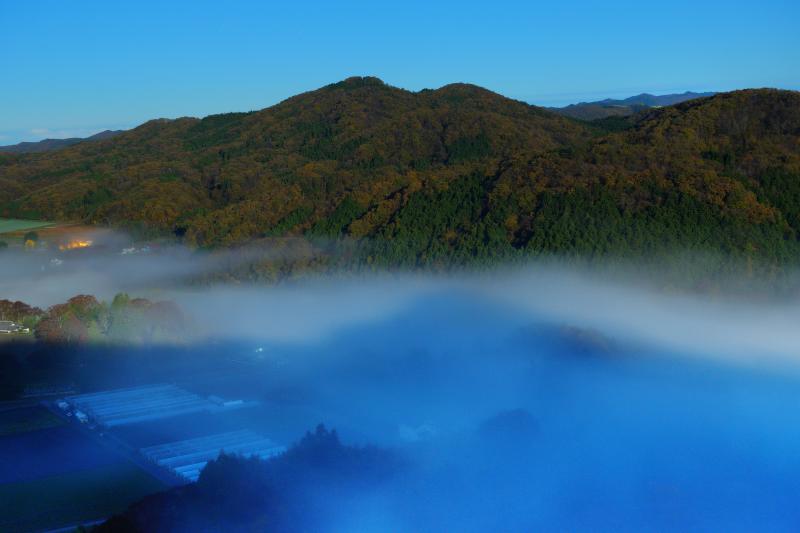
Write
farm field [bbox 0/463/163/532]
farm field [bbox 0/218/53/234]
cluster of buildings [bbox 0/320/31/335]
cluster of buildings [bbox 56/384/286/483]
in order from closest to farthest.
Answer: farm field [bbox 0/463/163/532], cluster of buildings [bbox 56/384/286/483], cluster of buildings [bbox 0/320/31/335], farm field [bbox 0/218/53/234]

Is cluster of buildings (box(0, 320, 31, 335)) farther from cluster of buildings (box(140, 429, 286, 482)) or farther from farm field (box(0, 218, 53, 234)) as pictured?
farm field (box(0, 218, 53, 234))

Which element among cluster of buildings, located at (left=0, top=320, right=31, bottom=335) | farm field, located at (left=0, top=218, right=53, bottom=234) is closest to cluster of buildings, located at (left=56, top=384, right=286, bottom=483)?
cluster of buildings, located at (left=0, top=320, right=31, bottom=335)

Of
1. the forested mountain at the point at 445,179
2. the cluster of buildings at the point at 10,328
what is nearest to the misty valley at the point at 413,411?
the cluster of buildings at the point at 10,328

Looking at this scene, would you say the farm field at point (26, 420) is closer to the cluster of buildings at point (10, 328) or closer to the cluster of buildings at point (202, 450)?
the cluster of buildings at point (202, 450)

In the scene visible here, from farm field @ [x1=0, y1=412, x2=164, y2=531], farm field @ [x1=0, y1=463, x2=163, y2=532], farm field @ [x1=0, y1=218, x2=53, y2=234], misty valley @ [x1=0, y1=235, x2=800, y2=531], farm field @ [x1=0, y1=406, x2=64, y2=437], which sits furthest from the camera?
farm field @ [x1=0, y1=218, x2=53, y2=234]

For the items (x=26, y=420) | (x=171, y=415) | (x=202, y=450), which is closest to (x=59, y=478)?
(x=202, y=450)

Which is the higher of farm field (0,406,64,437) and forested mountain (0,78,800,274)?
forested mountain (0,78,800,274)
